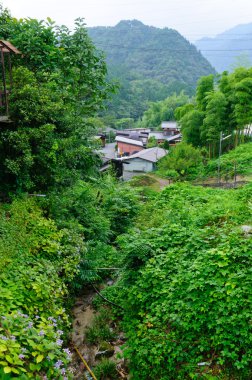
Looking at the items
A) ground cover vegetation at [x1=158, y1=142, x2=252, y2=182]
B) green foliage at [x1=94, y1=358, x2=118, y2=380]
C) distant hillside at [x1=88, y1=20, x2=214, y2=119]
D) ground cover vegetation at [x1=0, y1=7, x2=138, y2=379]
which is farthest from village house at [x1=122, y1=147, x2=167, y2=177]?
distant hillside at [x1=88, y1=20, x2=214, y2=119]

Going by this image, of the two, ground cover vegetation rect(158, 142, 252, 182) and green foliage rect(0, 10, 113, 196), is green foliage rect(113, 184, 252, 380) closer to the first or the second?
green foliage rect(0, 10, 113, 196)

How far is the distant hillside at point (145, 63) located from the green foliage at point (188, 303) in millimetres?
77153

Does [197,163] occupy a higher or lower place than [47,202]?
lower

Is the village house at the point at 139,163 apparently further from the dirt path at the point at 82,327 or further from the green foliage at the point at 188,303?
the green foliage at the point at 188,303

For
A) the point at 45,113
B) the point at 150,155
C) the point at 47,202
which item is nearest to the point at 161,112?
the point at 150,155

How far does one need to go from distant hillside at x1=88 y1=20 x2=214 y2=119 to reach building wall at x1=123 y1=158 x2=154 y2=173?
155 feet

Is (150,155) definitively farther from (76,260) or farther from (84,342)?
(76,260)

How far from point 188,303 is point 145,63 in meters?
117

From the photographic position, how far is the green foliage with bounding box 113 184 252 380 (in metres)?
5.61

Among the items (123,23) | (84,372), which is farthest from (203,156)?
(123,23)

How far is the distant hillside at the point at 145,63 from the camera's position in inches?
3553

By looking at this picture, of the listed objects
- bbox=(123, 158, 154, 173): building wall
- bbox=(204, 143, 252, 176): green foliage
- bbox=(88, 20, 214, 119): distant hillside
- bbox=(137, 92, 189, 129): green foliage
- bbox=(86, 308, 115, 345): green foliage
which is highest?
bbox=(88, 20, 214, 119): distant hillside

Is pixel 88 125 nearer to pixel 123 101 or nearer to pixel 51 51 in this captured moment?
pixel 51 51

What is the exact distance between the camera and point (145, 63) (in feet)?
374
